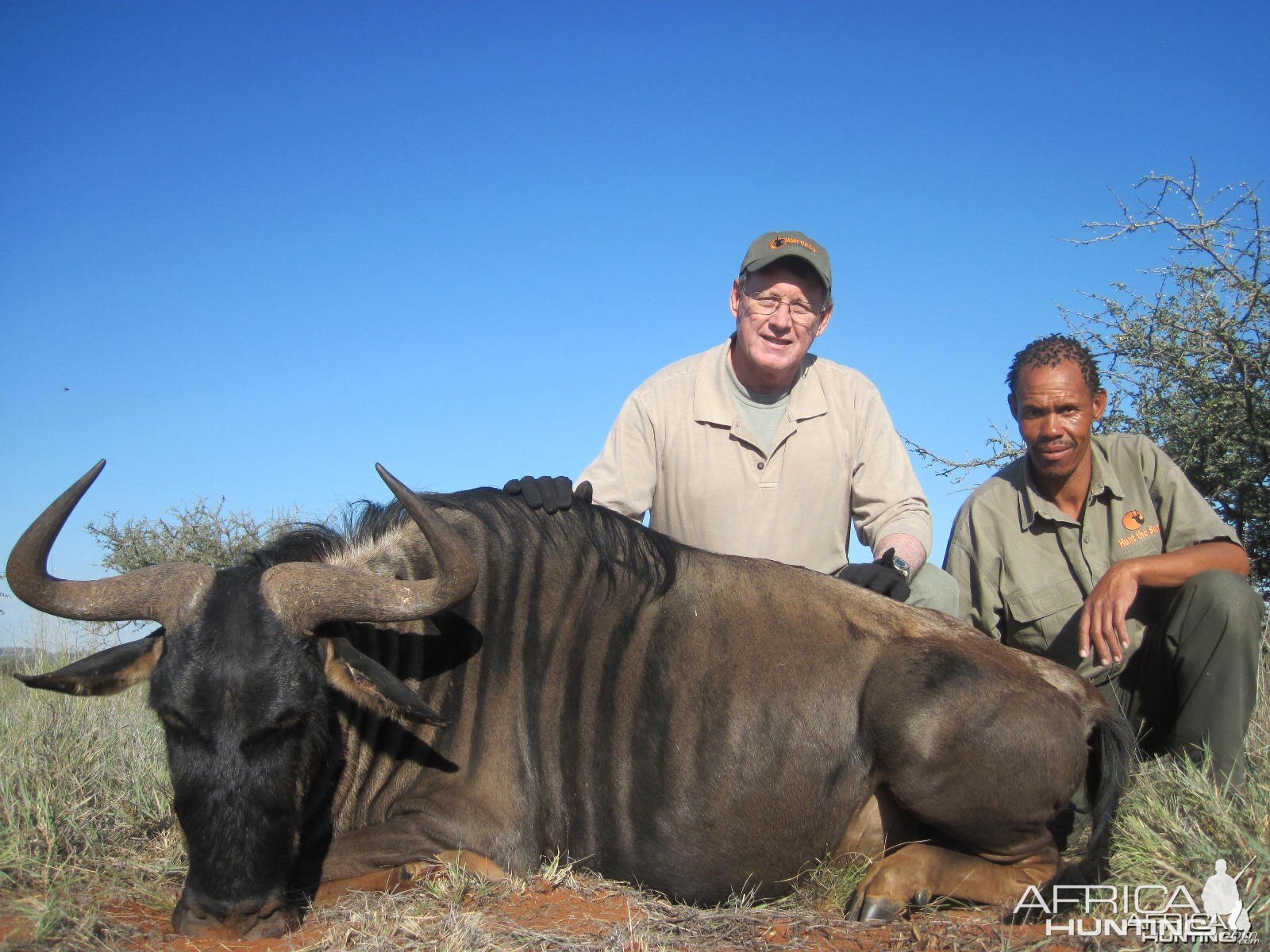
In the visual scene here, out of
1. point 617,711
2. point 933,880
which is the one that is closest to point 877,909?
point 933,880

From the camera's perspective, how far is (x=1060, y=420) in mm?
4707

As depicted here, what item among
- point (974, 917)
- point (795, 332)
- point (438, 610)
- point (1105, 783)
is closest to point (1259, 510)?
point (795, 332)

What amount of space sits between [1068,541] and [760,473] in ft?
4.84

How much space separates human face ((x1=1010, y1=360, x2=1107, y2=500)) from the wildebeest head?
2.89 m

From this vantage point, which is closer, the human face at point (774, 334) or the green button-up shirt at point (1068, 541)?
the green button-up shirt at point (1068, 541)

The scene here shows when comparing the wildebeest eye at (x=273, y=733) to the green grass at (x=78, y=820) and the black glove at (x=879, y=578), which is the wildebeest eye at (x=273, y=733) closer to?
the green grass at (x=78, y=820)

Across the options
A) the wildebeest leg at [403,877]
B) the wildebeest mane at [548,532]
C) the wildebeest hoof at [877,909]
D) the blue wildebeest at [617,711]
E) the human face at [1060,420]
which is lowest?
the wildebeest hoof at [877,909]

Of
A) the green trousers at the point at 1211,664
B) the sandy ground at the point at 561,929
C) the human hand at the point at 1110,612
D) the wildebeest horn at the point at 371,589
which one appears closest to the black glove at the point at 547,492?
the wildebeest horn at the point at 371,589

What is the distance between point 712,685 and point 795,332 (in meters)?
2.19

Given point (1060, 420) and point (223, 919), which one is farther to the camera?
point (1060, 420)

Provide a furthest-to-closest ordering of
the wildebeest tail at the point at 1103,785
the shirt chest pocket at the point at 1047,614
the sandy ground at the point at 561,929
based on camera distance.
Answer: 1. the shirt chest pocket at the point at 1047,614
2. the wildebeest tail at the point at 1103,785
3. the sandy ground at the point at 561,929

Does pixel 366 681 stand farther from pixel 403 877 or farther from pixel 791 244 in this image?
pixel 791 244

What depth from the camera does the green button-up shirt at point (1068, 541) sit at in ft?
15.4

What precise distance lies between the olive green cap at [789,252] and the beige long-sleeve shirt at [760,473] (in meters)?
0.60
